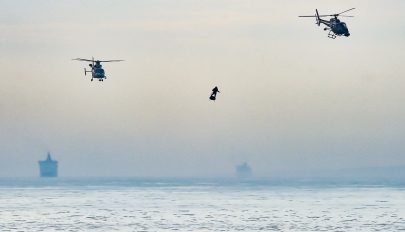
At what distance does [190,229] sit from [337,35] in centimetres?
2292

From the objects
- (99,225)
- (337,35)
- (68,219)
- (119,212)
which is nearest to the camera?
(337,35)

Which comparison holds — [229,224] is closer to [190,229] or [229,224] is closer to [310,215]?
[190,229]

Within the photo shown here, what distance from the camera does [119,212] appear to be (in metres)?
136

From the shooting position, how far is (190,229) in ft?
342

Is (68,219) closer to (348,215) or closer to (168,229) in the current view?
(168,229)

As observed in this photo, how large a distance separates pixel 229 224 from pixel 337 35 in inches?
950

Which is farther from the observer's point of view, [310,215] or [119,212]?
[119,212]

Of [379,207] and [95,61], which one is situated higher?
[95,61]

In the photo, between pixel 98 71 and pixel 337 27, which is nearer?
pixel 337 27

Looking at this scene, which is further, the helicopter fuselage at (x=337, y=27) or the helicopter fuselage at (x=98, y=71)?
the helicopter fuselage at (x=98, y=71)

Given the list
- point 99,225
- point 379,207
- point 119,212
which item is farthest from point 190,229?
point 379,207

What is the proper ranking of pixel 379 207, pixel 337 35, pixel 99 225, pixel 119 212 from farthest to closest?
1. pixel 379 207
2. pixel 119 212
3. pixel 99 225
4. pixel 337 35

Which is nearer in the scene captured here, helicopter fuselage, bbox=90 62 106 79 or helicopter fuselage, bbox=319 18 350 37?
helicopter fuselage, bbox=319 18 350 37

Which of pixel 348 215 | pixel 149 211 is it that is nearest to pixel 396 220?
pixel 348 215
